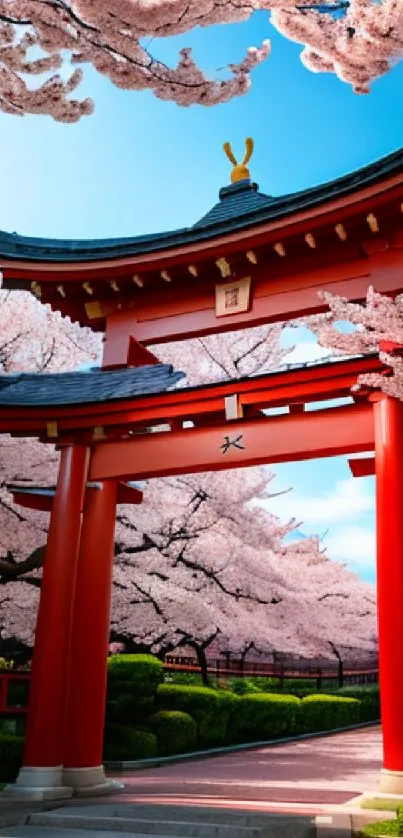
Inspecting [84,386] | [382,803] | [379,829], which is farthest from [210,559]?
[379,829]

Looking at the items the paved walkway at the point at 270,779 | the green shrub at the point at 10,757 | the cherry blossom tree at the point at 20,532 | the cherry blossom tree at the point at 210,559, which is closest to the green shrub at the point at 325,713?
the cherry blossom tree at the point at 210,559

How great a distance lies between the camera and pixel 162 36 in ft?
14.3

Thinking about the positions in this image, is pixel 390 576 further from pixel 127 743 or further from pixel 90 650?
pixel 127 743

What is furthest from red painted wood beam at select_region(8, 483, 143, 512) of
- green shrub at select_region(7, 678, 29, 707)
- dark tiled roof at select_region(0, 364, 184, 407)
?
green shrub at select_region(7, 678, 29, 707)

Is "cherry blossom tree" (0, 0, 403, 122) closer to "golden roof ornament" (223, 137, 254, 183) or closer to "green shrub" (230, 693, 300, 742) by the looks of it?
"golden roof ornament" (223, 137, 254, 183)

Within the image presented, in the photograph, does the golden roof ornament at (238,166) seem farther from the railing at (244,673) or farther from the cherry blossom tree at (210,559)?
the railing at (244,673)

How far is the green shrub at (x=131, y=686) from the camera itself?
43.0ft

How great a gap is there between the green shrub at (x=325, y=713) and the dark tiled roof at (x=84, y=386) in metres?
13.4

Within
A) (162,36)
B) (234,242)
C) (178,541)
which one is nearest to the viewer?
(162,36)

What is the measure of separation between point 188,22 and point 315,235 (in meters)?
5.95

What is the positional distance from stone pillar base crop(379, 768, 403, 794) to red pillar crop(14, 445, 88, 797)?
3791 mm

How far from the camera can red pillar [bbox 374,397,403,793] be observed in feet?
22.3

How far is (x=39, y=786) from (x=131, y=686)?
16.9ft

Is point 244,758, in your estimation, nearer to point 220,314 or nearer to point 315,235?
point 220,314
